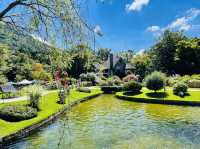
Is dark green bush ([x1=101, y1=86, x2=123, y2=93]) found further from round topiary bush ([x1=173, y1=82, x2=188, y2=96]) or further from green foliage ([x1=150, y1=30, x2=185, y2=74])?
green foliage ([x1=150, y1=30, x2=185, y2=74])

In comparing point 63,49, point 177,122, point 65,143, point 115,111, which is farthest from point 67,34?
point 115,111

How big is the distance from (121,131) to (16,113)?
6545 millimetres

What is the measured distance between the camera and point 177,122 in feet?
73.2

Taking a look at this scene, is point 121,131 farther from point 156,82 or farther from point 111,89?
point 111,89

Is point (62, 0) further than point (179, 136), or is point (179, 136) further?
point (179, 136)

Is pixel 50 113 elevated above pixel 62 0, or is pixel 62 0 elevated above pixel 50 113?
pixel 62 0

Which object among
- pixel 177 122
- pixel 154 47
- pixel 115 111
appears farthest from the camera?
pixel 154 47

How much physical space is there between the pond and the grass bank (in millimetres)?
5202

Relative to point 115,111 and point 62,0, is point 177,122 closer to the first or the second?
point 115,111

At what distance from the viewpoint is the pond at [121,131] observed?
630 inches

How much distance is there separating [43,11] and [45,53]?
0.95m

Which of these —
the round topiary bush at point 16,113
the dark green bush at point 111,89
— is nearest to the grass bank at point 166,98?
the dark green bush at point 111,89

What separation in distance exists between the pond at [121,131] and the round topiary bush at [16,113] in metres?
1.52

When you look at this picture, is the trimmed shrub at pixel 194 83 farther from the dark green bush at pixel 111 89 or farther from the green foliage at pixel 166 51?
the green foliage at pixel 166 51
